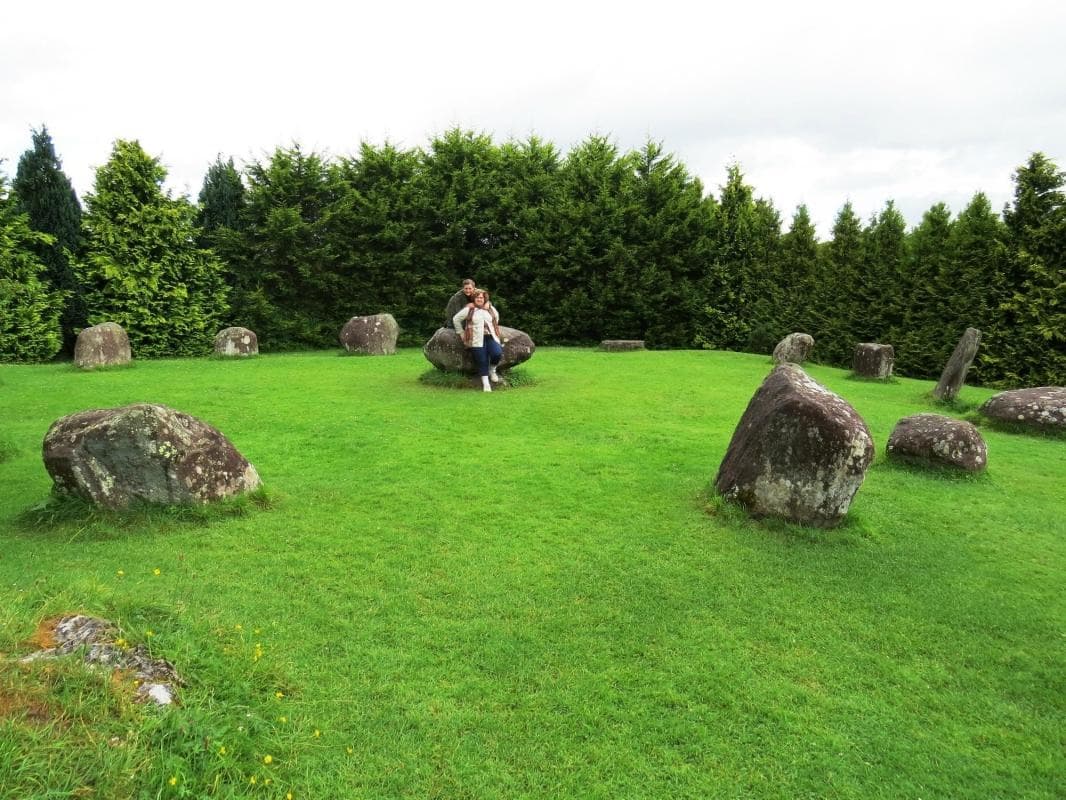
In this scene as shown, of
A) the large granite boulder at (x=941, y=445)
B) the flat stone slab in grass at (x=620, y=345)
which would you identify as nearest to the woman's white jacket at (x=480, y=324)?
the large granite boulder at (x=941, y=445)

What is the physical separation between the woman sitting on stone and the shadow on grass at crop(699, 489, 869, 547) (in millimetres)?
6877

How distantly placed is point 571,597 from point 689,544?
4.70 feet

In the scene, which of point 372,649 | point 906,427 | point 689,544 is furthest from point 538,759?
point 906,427

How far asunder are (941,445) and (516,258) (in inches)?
609

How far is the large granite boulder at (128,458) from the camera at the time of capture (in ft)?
18.1

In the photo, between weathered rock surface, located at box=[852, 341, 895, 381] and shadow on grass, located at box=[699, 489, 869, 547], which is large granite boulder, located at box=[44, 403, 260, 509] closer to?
shadow on grass, located at box=[699, 489, 869, 547]

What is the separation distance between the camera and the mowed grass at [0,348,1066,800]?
2945mm

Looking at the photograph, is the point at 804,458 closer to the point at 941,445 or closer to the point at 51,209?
the point at 941,445

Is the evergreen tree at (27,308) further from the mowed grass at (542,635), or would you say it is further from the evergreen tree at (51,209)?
the mowed grass at (542,635)

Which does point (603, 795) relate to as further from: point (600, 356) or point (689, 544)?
point (600, 356)

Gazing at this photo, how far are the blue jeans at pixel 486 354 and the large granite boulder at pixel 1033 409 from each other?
8.86 m

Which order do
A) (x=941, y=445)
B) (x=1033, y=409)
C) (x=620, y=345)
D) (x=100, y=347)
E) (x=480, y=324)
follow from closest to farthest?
(x=941, y=445) → (x=1033, y=409) → (x=480, y=324) → (x=100, y=347) → (x=620, y=345)

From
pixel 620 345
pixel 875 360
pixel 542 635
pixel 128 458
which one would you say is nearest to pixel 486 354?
pixel 128 458

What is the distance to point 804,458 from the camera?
5738mm
